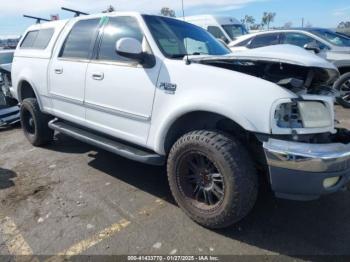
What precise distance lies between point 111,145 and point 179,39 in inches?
55.3

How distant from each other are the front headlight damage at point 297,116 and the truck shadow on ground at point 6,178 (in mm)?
3347

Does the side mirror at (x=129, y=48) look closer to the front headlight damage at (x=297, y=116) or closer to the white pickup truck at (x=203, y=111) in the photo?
the white pickup truck at (x=203, y=111)

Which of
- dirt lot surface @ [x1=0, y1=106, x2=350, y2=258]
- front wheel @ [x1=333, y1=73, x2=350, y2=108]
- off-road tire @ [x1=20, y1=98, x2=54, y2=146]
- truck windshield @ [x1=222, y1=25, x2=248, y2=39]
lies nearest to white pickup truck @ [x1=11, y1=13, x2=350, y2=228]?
dirt lot surface @ [x1=0, y1=106, x2=350, y2=258]

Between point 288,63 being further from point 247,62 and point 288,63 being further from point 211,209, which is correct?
point 211,209

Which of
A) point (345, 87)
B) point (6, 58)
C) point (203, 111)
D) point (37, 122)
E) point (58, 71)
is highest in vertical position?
point (58, 71)

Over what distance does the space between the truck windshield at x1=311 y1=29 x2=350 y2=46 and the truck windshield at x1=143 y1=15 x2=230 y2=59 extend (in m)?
5.18

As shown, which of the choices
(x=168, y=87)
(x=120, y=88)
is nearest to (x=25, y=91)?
(x=120, y=88)

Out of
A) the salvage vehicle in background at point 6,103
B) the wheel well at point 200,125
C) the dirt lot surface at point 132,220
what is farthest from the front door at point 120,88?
the salvage vehicle in background at point 6,103

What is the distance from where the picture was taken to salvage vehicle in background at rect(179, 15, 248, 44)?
44.8 feet

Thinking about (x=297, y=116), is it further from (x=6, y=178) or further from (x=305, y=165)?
(x=6, y=178)

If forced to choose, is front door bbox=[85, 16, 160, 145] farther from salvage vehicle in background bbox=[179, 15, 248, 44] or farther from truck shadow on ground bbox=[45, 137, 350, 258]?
salvage vehicle in background bbox=[179, 15, 248, 44]

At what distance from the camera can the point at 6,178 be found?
4.49 metres

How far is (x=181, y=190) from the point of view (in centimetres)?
324

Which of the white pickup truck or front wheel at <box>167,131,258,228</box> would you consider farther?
front wheel at <box>167,131,258,228</box>
